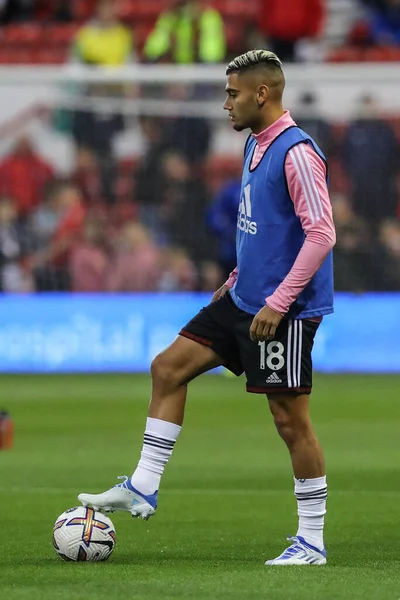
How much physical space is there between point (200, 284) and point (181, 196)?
132cm

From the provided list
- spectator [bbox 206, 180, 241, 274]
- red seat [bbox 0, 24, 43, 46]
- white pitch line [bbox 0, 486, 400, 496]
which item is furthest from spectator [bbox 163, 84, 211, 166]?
white pitch line [bbox 0, 486, 400, 496]

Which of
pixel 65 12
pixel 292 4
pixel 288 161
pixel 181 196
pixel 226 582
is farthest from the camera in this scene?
pixel 65 12

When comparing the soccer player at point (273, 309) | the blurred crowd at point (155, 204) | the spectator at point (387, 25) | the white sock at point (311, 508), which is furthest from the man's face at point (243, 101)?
the spectator at point (387, 25)

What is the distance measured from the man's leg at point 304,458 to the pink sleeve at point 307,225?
46cm

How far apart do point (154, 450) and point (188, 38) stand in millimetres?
14341

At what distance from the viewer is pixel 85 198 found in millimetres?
19547

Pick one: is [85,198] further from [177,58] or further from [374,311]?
[374,311]

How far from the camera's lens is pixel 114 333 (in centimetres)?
1842

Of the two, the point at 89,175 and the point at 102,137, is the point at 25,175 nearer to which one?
the point at 89,175

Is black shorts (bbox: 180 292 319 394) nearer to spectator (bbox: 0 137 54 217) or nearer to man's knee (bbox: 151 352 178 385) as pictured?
man's knee (bbox: 151 352 178 385)

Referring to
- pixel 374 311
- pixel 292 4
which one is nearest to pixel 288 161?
pixel 374 311

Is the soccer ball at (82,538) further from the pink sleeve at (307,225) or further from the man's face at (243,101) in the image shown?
the man's face at (243,101)

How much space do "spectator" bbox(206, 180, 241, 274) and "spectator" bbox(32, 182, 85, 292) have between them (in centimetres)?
194

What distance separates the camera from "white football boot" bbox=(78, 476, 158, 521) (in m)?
6.80
